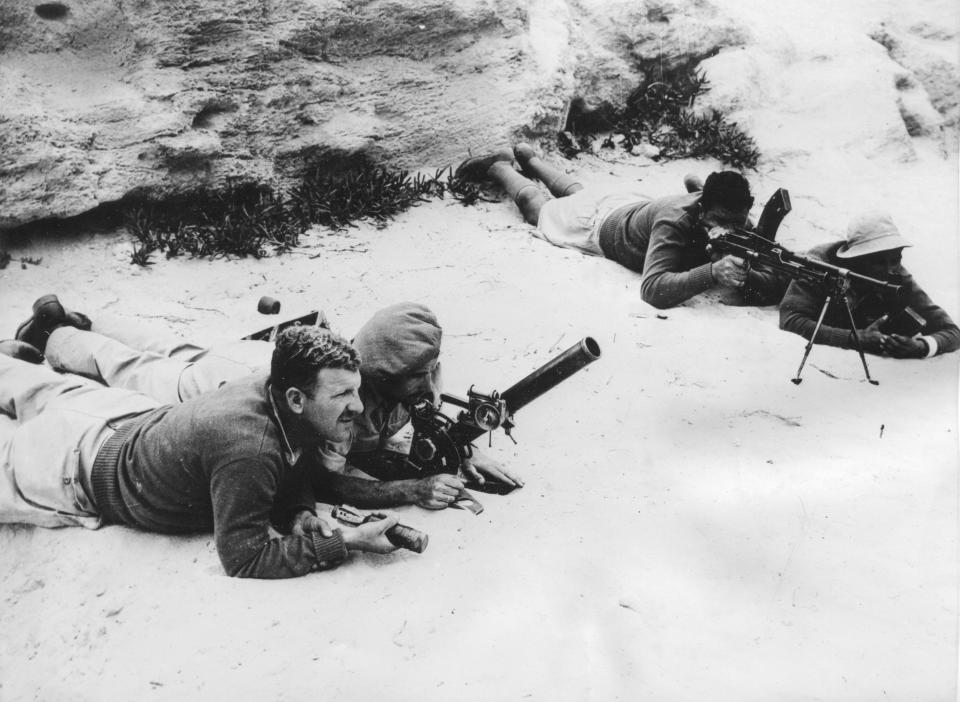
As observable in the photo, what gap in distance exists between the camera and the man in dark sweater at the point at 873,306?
3.31m

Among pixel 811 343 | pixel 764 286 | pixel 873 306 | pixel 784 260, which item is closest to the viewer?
pixel 811 343

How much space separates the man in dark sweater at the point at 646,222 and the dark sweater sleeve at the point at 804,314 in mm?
233

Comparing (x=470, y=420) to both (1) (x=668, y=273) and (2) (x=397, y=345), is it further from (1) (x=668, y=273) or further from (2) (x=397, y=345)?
(1) (x=668, y=273)

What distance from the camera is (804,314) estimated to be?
3508 millimetres

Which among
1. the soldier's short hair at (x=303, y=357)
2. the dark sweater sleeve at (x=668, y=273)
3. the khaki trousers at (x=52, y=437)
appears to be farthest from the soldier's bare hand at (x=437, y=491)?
the dark sweater sleeve at (x=668, y=273)

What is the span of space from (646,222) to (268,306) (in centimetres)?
246

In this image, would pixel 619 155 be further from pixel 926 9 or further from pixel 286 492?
pixel 286 492

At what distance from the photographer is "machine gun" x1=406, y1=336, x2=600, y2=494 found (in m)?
2.21

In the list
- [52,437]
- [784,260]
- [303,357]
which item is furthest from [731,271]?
[52,437]

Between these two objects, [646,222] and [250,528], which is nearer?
[250,528]

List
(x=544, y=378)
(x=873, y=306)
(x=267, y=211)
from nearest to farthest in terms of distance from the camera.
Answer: (x=544, y=378) < (x=873, y=306) < (x=267, y=211)

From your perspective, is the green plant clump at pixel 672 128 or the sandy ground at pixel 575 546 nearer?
the sandy ground at pixel 575 546

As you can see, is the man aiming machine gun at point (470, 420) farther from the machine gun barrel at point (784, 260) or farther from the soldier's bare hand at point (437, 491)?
the machine gun barrel at point (784, 260)

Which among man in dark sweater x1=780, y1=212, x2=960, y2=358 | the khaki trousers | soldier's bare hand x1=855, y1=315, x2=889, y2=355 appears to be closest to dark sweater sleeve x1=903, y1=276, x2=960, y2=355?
man in dark sweater x1=780, y1=212, x2=960, y2=358
